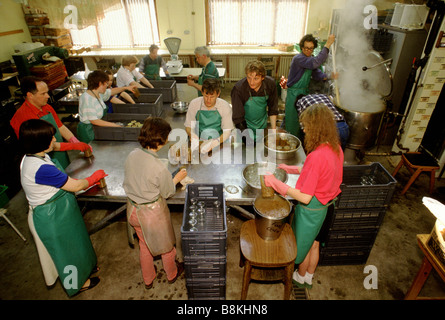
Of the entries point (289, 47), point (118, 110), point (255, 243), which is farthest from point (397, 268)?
point (289, 47)

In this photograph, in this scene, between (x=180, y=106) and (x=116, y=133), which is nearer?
(x=116, y=133)

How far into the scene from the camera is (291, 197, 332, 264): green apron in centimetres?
235

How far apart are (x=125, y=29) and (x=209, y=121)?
7.11 m

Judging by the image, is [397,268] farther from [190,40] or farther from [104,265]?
[190,40]

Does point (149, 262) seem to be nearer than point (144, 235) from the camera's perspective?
No

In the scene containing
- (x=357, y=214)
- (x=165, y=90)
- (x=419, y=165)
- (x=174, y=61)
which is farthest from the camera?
(x=174, y=61)

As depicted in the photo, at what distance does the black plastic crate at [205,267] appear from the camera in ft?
7.32

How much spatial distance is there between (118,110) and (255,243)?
306 cm

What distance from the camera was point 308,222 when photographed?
7.85 ft

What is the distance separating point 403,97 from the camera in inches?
189

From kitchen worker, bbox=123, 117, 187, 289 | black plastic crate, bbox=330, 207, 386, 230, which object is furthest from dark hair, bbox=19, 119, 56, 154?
black plastic crate, bbox=330, 207, 386, 230

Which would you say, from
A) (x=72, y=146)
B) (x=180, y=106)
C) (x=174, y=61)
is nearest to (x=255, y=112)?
(x=180, y=106)

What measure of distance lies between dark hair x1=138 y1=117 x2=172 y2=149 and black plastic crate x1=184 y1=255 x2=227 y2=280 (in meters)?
0.97

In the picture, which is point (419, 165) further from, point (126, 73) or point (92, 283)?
point (126, 73)
